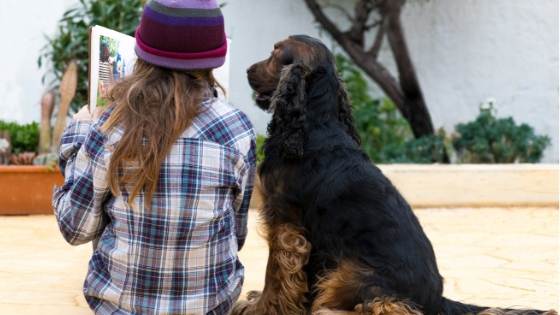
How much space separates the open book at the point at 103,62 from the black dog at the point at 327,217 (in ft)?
2.08

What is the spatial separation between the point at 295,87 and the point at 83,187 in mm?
953

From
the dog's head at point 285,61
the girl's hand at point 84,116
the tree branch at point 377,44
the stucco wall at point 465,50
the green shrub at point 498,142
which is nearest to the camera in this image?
the girl's hand at point 84,116

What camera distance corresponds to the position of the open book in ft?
11.6

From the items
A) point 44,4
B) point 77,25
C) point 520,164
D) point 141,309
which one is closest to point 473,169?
point 520,164

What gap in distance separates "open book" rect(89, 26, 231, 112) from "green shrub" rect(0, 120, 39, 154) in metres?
4.12

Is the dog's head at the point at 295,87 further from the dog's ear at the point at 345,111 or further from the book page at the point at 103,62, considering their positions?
the book page at the point at 103,62

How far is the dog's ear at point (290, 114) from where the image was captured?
3504 millimetres

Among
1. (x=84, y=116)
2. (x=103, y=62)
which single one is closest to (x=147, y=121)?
(x=84, y=116)

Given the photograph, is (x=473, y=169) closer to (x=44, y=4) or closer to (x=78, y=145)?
(x=44, y=4)

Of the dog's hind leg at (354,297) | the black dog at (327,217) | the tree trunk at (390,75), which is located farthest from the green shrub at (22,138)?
the dog's hind leg at (354,297)

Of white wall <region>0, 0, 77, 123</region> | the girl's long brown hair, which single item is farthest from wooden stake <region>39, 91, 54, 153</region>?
the girl's long brown hair

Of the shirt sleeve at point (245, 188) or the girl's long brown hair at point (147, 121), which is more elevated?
the girl's long brown hair at point (147, 121)

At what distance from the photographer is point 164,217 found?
3127mm

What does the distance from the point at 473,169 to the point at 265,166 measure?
4.65 meters
